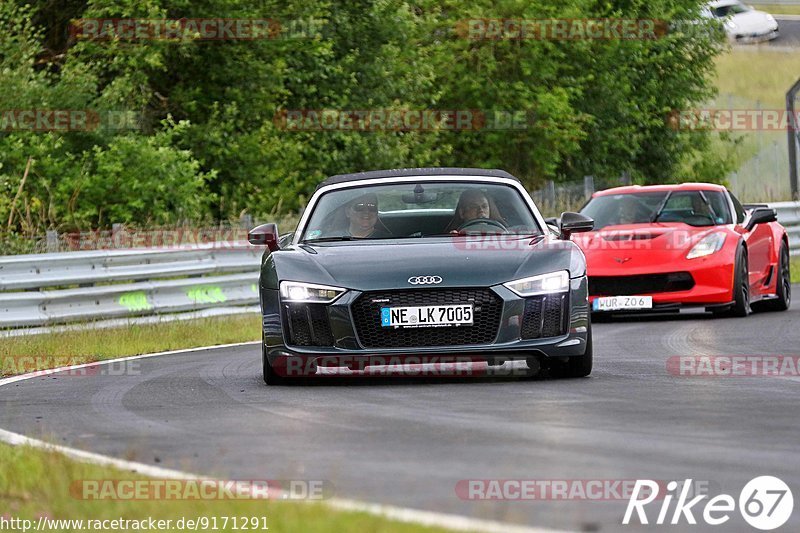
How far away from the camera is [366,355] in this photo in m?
10.1

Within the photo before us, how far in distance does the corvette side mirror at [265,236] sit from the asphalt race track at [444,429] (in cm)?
93

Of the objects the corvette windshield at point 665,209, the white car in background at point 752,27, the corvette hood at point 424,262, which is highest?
the white car in background at point 752,27

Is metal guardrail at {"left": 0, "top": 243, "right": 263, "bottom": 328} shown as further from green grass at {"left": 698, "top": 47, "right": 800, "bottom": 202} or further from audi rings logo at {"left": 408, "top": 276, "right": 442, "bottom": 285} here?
green grass at {"left": 698, "top": 47, "right": 800, "bottom": 202}

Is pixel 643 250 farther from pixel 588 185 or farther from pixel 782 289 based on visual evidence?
pixel 588 185

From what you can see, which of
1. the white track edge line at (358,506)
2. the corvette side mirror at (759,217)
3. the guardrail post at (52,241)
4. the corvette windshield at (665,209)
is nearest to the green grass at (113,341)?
the guardrail post at (52,241)

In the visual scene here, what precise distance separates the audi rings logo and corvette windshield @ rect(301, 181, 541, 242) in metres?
1.08

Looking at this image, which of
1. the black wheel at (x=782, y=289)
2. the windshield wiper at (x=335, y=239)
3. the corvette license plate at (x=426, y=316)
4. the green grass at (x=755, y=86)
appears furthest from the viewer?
the green grass at (x=755, y=86)

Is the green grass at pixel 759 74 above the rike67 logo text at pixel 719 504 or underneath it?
above

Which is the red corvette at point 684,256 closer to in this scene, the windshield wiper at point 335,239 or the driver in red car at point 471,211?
the driver in red car at point 471,211

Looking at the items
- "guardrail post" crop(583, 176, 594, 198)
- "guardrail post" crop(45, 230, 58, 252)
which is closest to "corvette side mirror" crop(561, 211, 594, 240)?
"guardrail post" crop(45, 230, 58, 252)

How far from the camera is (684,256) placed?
17.2 metres

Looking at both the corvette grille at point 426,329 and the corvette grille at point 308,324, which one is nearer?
the corvette grille at point 426,329

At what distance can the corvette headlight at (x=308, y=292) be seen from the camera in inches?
400

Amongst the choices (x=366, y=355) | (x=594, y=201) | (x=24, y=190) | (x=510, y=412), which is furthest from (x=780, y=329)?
(x=24, y=190)
